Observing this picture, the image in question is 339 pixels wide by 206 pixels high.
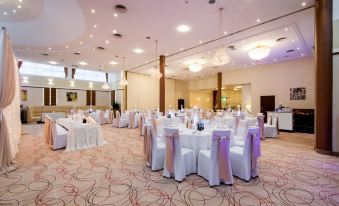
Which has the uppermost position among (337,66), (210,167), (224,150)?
(337,66)

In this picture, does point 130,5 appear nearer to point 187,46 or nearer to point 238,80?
point 187,46

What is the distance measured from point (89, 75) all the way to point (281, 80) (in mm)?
15305

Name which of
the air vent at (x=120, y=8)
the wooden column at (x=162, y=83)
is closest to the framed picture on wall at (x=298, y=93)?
the wooden column at (x=162, y=83)

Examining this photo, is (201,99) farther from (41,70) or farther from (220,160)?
(220,160)

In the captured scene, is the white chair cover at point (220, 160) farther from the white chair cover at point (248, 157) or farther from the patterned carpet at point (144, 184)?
the white chair cover at point (248, 157)

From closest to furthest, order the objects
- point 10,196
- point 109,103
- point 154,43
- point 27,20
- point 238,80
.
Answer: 1. point 10,196
2. point 27,20
3. point 154,43
4. point 238,80
5. point 109,103

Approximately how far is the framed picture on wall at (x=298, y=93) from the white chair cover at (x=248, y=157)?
8.88 meters

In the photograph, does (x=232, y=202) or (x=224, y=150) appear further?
(x=224, y=150)

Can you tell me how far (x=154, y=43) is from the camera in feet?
24.9

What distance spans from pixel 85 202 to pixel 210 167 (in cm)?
197

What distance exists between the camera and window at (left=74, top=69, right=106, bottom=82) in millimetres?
15664

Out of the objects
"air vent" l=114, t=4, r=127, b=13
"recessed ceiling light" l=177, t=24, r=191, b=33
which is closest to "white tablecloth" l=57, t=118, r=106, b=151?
"air vent" l=114, t=4, r=127, b=13

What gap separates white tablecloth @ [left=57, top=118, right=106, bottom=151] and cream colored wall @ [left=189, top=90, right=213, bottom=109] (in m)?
13.7

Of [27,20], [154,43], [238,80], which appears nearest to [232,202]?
[154,43]
